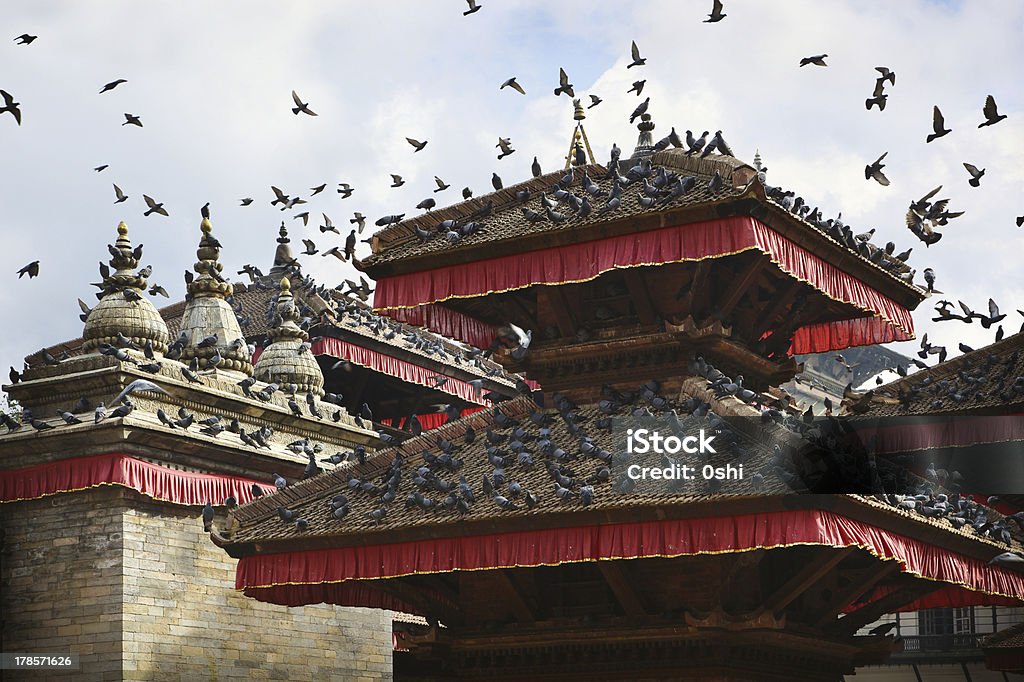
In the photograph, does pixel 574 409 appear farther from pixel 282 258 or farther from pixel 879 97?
pixel 282 258

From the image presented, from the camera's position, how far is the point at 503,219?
17203 millimetres

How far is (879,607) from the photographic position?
1631 centimetres

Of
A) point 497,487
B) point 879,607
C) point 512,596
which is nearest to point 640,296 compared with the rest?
point 497,487

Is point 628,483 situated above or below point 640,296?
below

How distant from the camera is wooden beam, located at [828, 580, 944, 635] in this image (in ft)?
52.9

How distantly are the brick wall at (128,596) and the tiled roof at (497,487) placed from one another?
2552 mm

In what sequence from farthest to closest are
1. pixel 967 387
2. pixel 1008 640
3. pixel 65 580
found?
pixel 1008 640, pixel 967 387, pixel 65 580

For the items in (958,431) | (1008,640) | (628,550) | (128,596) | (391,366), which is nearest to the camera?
(628,550)

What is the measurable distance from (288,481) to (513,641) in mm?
6158

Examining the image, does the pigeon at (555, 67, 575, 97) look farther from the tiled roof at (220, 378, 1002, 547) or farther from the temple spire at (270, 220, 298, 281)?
the temple spire at (270, 220, 298, 281)

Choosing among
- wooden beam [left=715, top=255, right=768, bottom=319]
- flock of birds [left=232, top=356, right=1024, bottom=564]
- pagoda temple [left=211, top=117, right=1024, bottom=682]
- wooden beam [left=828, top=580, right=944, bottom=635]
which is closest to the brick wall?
flock of birds [left=232, top=356, right=1024, bottom=564]

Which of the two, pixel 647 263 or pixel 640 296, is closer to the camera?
pixel 647 263

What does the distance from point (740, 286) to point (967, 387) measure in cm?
738

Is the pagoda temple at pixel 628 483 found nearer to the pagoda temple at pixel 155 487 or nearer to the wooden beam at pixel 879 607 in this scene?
the wooden beam at pixel 879 607
